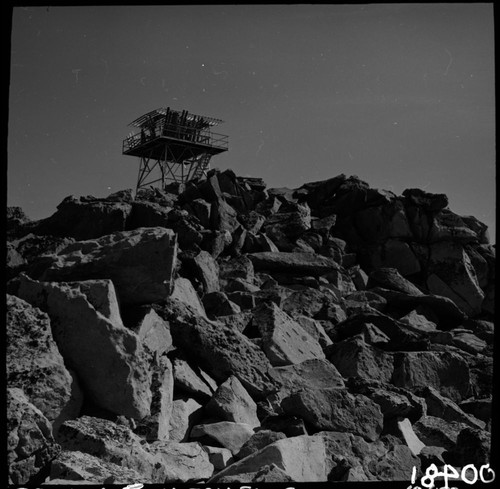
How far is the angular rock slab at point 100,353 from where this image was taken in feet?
14.3

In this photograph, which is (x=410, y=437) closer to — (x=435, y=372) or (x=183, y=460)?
(x=183, y=460)

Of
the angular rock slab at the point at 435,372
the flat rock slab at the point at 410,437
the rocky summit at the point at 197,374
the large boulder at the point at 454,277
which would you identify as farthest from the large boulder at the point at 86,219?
the large boulder at the point at 454,277

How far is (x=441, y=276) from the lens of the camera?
15.4m

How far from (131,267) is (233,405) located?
5.14 feet

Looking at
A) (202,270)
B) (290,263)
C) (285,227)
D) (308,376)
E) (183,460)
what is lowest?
(183,460)

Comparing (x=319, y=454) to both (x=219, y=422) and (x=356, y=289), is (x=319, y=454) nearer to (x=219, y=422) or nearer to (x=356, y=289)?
(x=219, y=422)

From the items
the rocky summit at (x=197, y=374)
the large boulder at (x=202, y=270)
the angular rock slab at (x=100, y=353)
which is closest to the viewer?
the rocky summit at (x=197, y=374)

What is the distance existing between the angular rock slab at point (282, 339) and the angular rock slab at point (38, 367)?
107 inches

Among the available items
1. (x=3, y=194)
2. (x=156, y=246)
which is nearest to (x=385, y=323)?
(x=156, y=246)

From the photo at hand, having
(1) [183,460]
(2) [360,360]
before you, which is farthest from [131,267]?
(2) [360,360]

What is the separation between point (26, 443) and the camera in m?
3.39

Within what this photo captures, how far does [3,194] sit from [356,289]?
10.9 meters

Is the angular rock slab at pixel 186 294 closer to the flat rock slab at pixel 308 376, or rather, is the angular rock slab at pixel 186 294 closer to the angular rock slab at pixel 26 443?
the flat rock slab at pixel 308 376

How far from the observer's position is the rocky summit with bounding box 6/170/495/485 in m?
3.80
